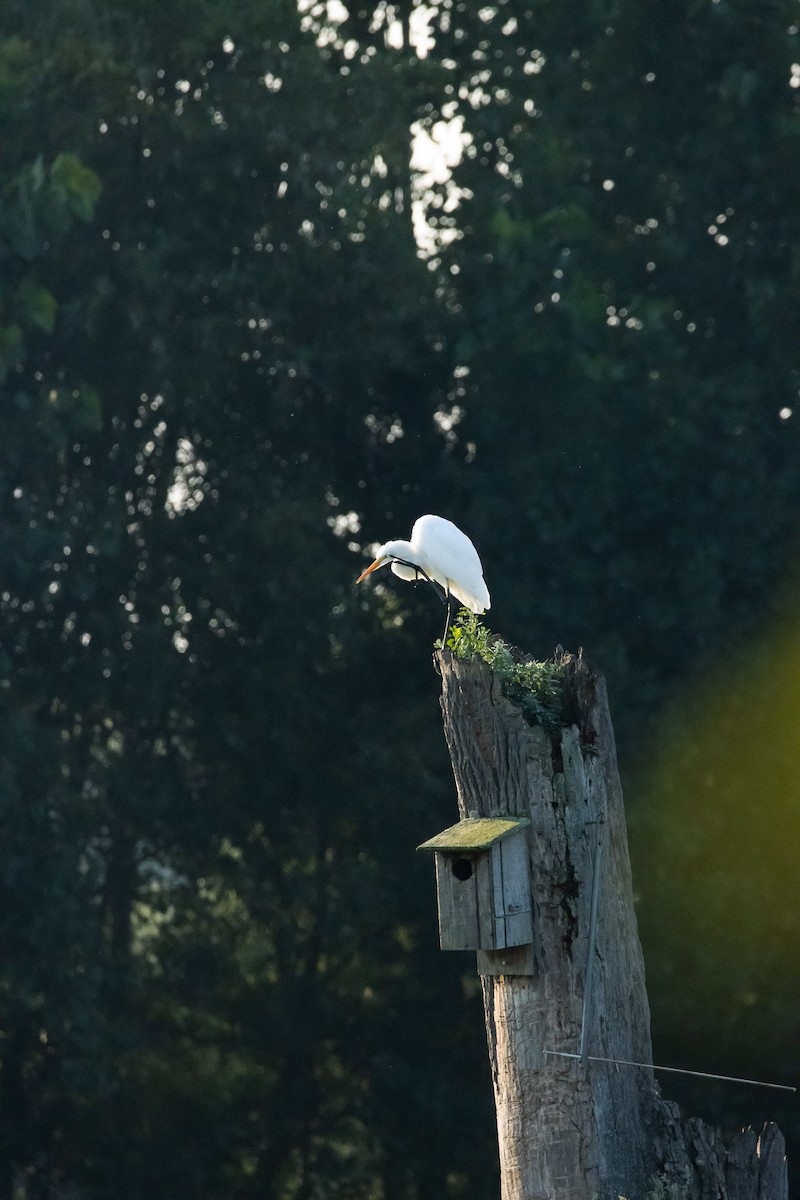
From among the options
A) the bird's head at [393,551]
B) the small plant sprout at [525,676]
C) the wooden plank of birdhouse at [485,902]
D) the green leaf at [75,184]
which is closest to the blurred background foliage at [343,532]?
the green leaf at [75,184]

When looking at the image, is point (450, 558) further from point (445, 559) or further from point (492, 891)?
point (492, 891)

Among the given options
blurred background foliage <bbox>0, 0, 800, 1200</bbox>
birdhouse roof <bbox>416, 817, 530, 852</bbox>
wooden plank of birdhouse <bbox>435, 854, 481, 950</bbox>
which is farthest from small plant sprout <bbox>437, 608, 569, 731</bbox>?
blurred background foliage <bbox>0, 0, 800, 1200</bbox>

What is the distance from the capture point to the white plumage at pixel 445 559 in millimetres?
11250

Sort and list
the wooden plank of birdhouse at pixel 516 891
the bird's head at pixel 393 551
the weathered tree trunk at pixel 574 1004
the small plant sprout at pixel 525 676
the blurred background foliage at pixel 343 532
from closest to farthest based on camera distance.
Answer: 1. the weathered tree trunk at pixel 574 1004
2. the wooden plank of birdhouse at pixel 516 891
3. the small plant sprout at pixel 525 676
4. the bird's head at pixel 393 551
5. the blurred background foliage at pixel 343 532

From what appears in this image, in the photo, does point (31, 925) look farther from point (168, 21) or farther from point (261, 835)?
point (168, 21)

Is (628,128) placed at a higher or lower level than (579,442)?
higher

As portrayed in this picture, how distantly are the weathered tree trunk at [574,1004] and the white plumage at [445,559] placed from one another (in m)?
2.83

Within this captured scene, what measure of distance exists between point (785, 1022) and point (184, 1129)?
6.33 m

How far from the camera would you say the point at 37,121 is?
1748cm

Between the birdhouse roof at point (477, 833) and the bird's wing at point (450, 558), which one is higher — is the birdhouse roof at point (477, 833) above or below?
below

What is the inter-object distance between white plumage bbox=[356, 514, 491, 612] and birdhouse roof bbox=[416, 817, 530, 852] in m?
3.07

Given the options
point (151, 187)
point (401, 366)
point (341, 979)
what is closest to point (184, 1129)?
point (341, 979)

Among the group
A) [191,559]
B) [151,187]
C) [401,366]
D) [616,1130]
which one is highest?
[151,187]

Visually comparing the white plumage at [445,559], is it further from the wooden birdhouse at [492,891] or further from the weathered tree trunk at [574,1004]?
the wooden birdhouse at [492,891]
